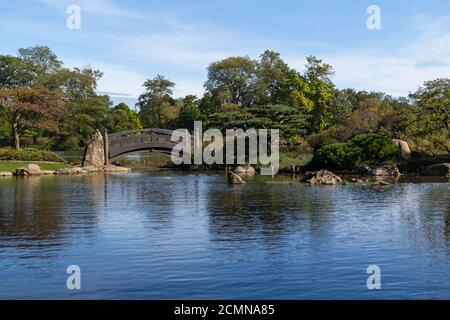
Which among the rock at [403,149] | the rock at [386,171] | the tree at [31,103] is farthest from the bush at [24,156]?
the rock at [403,149]

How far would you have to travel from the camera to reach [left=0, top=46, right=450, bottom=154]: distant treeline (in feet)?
176

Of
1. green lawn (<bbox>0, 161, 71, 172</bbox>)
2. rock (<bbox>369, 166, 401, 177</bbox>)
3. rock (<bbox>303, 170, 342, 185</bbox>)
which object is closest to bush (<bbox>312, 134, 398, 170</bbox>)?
rock (<bbox>369, 166, 401, 177</bbox>)

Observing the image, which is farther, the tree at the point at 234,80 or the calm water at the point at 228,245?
the tree at the point at 234,80

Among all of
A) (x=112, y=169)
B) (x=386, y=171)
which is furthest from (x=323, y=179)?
(x=112, y=169)

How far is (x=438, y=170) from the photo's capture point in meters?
47.5

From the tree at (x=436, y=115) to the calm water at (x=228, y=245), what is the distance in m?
17.6

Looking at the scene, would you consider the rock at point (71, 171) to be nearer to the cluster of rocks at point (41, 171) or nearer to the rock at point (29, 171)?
the cluster of rocks at point (41, 171)

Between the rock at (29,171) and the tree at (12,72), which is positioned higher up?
the tree at (12,72)

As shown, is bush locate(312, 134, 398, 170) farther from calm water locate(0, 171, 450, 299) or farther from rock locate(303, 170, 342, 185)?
calm water locate(0, 171, 450, 299)

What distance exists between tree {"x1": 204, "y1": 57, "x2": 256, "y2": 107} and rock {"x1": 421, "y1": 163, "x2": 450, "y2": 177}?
1589 inches

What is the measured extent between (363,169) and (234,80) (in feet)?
134

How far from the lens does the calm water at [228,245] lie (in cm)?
1395

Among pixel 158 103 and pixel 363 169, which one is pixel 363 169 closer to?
pixel 363 169

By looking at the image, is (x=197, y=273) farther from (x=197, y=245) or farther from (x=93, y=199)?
(x=93, y=199)
